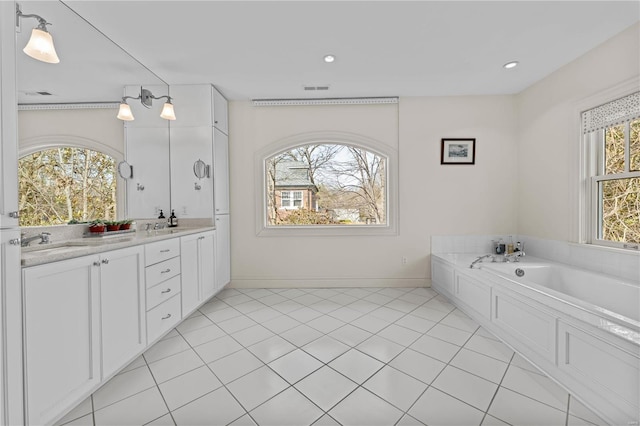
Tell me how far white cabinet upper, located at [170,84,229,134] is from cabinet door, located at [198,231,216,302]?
1378 millimetres

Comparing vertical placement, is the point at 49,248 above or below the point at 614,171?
below

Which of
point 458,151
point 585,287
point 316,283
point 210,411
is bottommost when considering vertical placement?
point 210,411

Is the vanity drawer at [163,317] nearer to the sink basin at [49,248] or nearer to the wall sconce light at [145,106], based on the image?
the sink basin at [49,248]

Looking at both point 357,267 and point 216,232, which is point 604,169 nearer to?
point 357,267

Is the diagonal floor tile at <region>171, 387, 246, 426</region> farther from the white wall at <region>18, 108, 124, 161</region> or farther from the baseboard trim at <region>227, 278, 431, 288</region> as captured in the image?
the baseboard trim at <region>227, 278, 431, 288</region>

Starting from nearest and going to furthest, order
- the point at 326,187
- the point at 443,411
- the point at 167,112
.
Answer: the point at 443,411 → the point at 167,112 → the point at 326,187

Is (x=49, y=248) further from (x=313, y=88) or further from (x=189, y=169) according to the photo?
(x=313, y=88)

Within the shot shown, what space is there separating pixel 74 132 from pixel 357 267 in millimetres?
3234

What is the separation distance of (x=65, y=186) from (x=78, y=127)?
497 mm

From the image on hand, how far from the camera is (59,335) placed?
130 cm

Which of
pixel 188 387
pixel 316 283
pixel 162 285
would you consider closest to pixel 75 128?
pixel 162 285

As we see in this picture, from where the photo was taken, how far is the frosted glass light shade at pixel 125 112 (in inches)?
94.0

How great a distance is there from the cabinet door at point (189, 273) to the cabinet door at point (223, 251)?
0.46 meters

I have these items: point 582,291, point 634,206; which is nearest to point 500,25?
point 634,206
